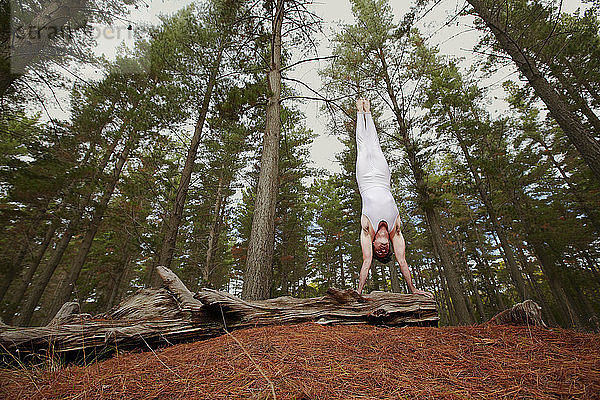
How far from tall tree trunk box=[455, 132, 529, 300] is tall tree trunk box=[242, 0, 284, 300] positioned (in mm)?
8895

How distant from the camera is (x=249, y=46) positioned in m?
6.37

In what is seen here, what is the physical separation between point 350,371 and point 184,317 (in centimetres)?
203

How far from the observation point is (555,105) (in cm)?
497

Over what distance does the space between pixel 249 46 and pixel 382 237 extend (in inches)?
238

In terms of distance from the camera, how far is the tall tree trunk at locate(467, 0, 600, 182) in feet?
14.8

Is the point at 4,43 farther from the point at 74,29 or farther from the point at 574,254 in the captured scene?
the point at 574,254

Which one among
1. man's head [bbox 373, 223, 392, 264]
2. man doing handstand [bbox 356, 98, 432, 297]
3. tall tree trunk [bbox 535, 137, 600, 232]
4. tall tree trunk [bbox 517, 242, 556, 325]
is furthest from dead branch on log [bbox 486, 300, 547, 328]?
tall tree trunk [bbox 535, 137, 600, 232]

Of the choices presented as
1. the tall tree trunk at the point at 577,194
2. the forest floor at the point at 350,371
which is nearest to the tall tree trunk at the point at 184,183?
the forest floor at the point at 350,371

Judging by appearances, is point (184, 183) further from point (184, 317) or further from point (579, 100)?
point (579, 100)

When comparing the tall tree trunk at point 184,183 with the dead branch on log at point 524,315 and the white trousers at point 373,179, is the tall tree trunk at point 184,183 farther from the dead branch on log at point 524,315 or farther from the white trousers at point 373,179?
the dead branch on log at point 524,315

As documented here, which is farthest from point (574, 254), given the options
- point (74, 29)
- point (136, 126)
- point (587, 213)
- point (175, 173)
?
point (74, 29)

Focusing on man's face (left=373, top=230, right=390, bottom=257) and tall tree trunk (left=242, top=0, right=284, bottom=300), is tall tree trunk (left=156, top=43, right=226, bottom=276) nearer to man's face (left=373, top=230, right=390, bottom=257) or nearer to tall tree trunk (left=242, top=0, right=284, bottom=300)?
tall tree trunk (left=242, top=0, right=284, bottom=300)

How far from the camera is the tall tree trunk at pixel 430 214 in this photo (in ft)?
24.4

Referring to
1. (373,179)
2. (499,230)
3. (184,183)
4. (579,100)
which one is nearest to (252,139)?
(184,183)
